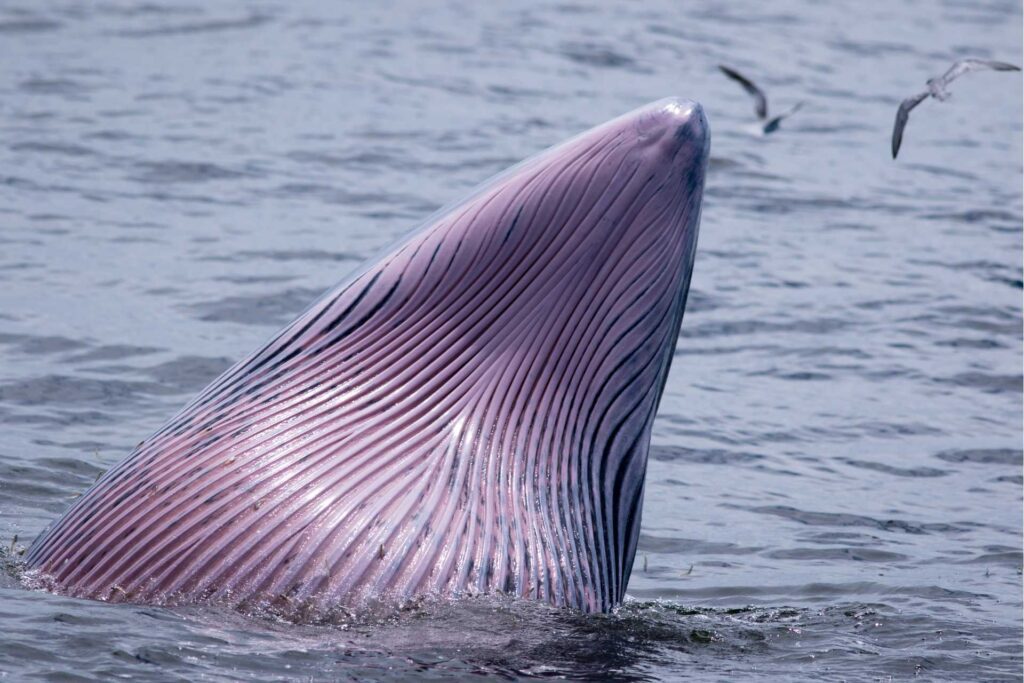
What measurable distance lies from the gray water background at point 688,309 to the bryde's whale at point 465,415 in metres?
0.19

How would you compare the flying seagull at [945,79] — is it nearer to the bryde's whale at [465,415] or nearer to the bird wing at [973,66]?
the bird wing at [973,66]

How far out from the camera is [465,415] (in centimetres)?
608

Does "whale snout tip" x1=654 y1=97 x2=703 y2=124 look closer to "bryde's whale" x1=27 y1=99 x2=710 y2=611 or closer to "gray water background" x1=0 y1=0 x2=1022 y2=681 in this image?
"bryde's whale" x1=27 y1=99 x2=710 y2=611

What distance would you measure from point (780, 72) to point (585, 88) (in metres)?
3.73

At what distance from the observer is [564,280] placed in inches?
240

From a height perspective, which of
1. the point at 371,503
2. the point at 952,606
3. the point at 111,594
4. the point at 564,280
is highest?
the point at 564,280

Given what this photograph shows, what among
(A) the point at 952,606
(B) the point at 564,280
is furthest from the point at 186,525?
(A) the point at 952,606

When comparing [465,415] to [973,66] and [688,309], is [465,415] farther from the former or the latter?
[688,309]

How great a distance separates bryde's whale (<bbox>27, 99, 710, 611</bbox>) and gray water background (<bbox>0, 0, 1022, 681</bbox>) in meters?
0.19

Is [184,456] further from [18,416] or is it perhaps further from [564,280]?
[18,416]

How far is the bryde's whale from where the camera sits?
5.86 m

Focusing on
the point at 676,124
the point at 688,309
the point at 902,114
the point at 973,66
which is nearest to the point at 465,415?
the point at 676,124

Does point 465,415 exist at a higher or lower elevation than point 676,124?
lower

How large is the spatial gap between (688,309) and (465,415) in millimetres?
8414
